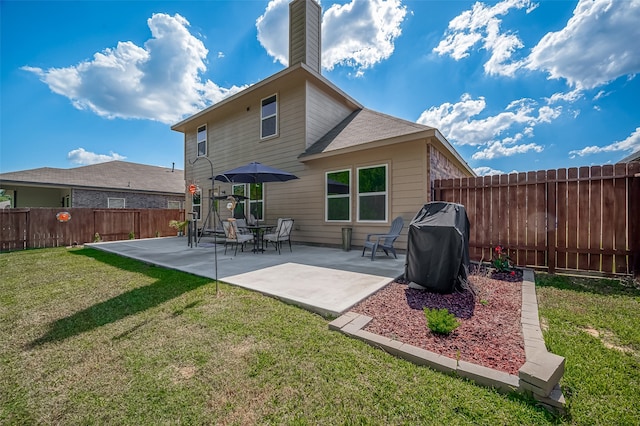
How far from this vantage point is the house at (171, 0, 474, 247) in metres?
6.79

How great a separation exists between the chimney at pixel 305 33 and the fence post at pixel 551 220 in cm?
775

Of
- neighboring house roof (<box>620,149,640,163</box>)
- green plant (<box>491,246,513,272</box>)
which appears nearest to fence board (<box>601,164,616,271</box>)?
green plant (<box>491,246,513,272</box>)

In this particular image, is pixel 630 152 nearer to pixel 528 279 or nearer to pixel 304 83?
pixel 528 279

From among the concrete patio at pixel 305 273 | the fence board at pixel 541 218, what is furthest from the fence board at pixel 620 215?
the concrete patio at pixel 305 273

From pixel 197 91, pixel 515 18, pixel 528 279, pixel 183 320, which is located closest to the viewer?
pixel 183 320

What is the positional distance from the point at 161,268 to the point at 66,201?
623 inches

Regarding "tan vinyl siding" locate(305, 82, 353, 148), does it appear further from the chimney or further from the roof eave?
the chimney

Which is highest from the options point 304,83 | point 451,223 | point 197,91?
point 197,91

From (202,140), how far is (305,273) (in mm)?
10644

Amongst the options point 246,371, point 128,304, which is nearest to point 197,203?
point 128,304

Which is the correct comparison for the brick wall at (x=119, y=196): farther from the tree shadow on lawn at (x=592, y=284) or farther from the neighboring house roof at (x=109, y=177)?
the tree shadow on lawn at (x=592, y=284)

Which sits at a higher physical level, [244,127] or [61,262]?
[244,127]

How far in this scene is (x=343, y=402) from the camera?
164cm

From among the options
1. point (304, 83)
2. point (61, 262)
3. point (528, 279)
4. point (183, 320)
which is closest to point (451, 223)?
point (528, 279)
